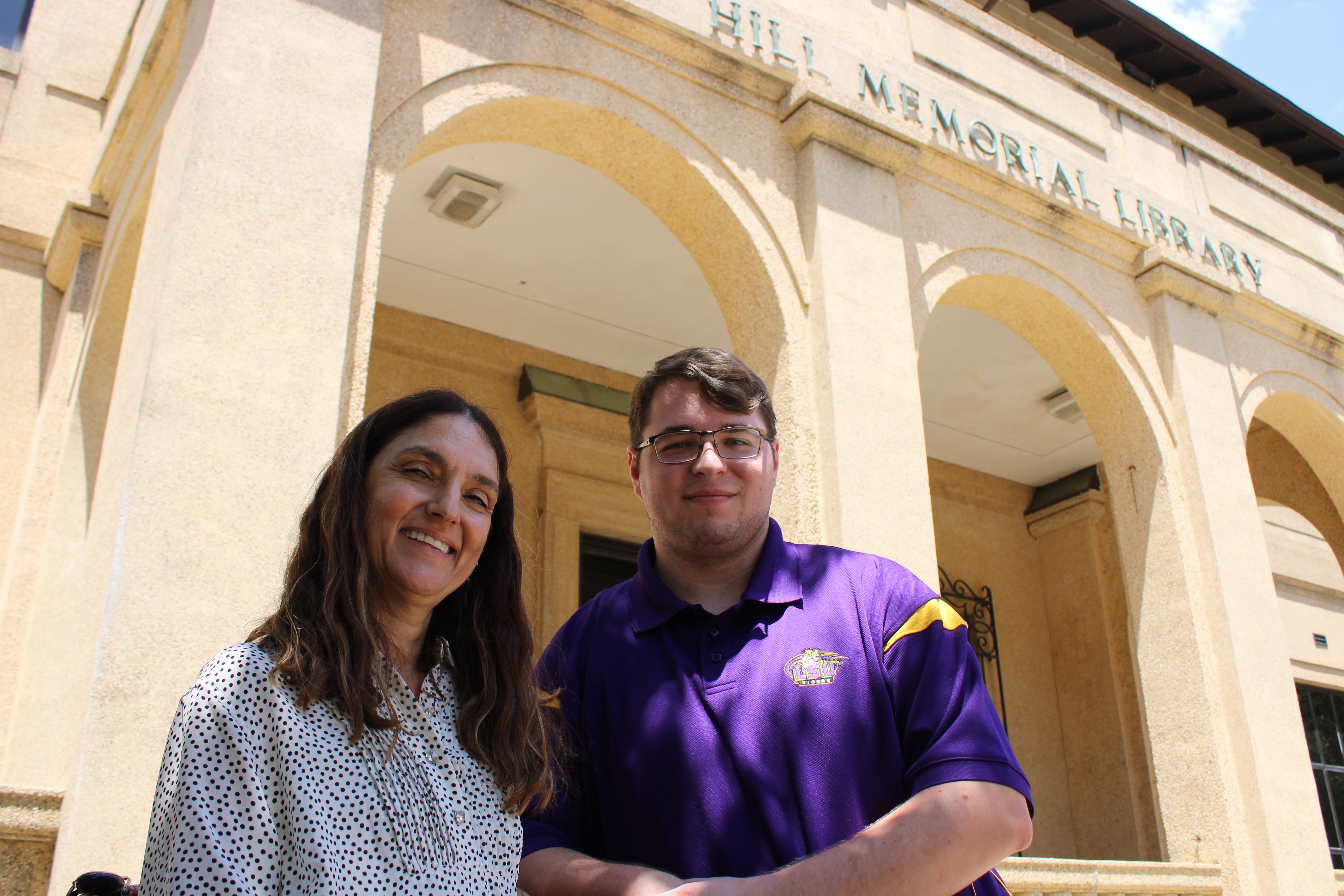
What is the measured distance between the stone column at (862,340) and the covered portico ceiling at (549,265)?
1.35 metres

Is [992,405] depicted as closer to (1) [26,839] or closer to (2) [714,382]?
(2) [714,382]

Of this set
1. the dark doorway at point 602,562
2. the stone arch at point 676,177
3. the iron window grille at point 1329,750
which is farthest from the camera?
the iron window grille at point 1329,750

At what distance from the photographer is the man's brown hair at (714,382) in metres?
2.32

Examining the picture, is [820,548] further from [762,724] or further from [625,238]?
[625,238]

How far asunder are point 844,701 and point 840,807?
20 cm

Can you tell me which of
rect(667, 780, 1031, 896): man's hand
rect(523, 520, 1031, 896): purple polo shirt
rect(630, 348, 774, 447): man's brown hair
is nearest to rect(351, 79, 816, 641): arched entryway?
rect(630, 348, 774, 447): man's brown hair

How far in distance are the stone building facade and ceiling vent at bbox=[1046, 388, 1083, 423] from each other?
74 millimetres

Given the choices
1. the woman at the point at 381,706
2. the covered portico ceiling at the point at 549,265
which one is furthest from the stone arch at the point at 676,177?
the woman at the point at 381,706

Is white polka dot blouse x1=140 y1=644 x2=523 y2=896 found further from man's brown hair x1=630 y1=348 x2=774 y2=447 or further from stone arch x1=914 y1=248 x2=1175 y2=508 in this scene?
stone arch x1=914 y1=248 x2=1175 y2=508

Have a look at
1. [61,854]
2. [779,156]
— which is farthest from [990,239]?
[61,854]

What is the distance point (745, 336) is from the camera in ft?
19.2

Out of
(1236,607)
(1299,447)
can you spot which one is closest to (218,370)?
(1236,607)

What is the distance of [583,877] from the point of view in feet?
6.23

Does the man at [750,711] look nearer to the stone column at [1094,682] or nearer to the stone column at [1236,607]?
the stone column at [1236,607]
